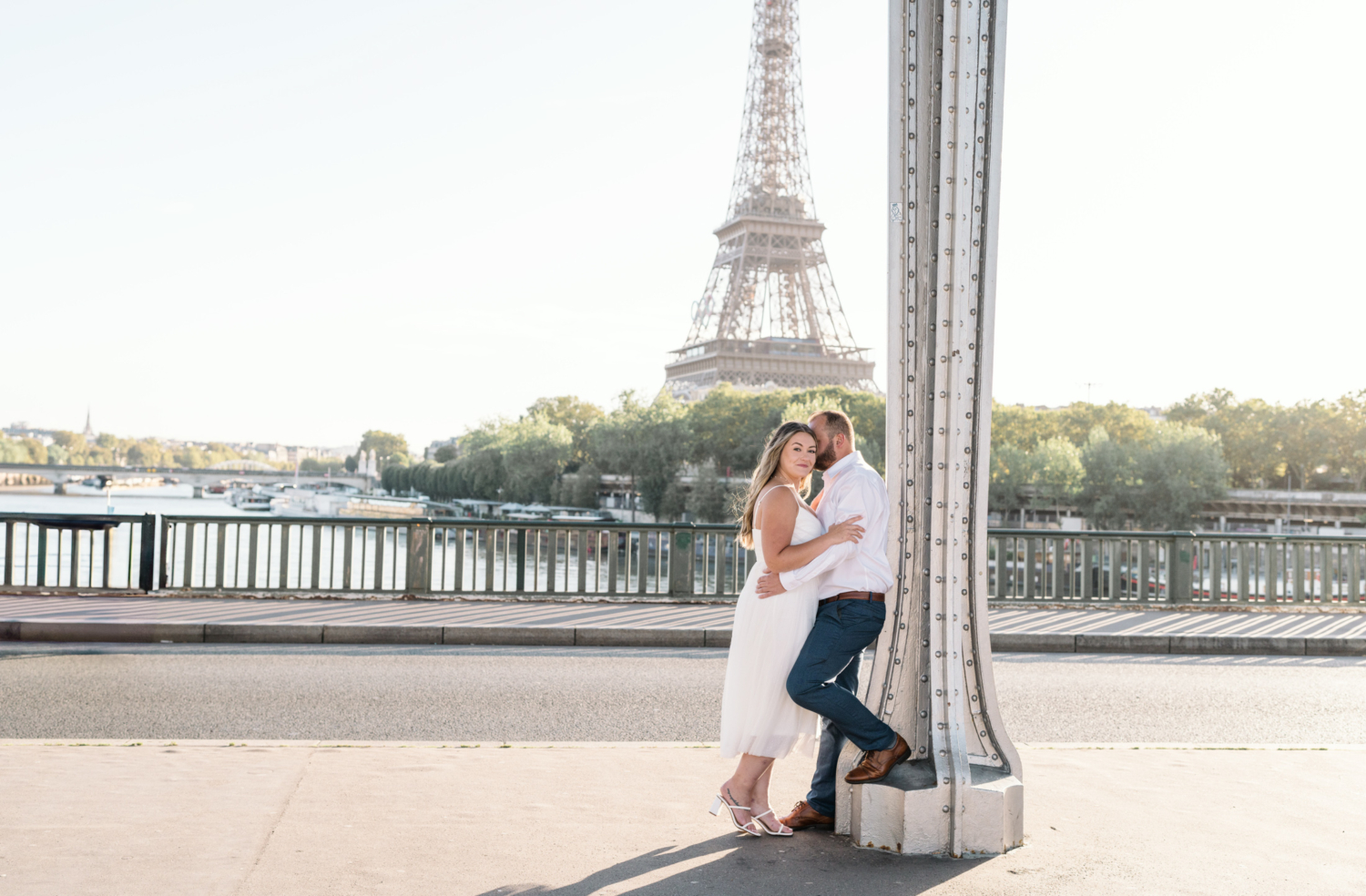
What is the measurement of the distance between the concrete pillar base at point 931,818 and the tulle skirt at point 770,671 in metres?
0.35

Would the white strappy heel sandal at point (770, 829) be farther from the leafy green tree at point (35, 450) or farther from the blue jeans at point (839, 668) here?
the leafy green tree at point (35, 450)

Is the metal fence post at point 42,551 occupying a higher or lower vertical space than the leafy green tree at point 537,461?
lower

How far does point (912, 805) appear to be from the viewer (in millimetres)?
4047

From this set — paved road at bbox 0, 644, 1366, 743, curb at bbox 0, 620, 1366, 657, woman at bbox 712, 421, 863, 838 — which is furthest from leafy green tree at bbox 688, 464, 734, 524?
woman at bbox 712, 421, 863, 838

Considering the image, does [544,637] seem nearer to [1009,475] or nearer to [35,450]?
[1009,475]

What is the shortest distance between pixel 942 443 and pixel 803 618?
0.81 meters

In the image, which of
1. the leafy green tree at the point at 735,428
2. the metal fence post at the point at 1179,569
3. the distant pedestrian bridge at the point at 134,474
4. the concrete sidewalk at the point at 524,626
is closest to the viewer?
the concrete sidewalk at the point at 524,626

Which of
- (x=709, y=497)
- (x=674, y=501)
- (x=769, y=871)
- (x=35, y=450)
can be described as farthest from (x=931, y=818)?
(x=35, y=450)

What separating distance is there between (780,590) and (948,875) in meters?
1.09

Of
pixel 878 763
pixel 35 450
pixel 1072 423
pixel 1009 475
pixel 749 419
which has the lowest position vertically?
pixel 878 763

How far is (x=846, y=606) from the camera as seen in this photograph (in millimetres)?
4180

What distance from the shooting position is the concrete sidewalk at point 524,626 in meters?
10.1

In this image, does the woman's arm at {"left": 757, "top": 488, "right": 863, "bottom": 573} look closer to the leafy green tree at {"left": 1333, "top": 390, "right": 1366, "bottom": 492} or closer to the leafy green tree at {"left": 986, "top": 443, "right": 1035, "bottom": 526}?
the leafy green tree at {"left": 986, "top": 443, "right": 1035, "bottom": 526}

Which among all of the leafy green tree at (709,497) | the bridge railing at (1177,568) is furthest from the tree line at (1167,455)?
the bridge railing at (1177,568)
